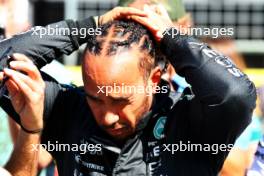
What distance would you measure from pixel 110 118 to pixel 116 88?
11 centimetres

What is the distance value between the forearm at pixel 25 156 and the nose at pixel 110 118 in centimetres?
39

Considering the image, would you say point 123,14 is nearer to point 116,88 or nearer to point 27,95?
point 116,88

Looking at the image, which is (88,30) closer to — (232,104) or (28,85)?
(28,85)

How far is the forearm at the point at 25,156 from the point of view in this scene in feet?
10.6

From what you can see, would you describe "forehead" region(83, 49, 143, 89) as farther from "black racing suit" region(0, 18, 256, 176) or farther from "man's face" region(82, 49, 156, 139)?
"black racing suit" region(0, 18, 256, 176)

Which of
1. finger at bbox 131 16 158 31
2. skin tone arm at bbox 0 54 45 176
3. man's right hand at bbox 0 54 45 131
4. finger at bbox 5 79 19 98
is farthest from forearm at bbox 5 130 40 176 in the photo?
finger at bbox 131 16 158 31

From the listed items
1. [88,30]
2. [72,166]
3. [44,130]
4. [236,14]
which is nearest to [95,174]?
[72,166]

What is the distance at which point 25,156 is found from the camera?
130 inches

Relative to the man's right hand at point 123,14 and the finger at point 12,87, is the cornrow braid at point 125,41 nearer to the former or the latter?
the man's right hand at point 123,14

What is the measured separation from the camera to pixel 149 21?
2.96m

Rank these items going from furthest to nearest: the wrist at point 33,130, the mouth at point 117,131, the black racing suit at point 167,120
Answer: the wrist at point 33,130 < the mouth at point 117,131 < the black racing suit at point 167,120

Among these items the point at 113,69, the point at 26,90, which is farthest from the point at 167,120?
the point at 26,90

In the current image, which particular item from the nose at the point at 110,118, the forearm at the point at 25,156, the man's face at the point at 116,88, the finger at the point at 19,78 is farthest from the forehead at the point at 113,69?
the forearm at the point at 25,156

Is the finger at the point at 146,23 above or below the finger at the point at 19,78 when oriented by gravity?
above
